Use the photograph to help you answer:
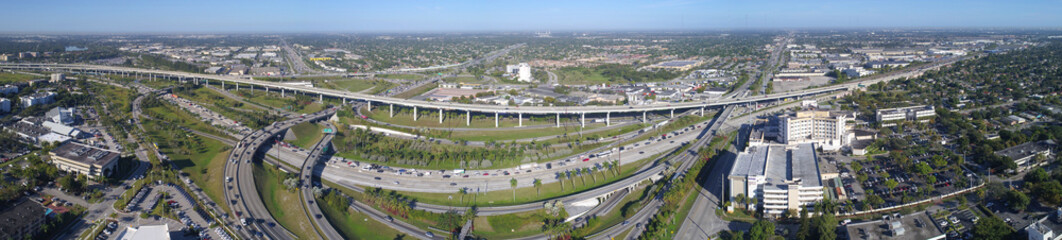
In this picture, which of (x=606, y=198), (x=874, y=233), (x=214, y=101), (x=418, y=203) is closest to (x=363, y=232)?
(x=418, y=203)

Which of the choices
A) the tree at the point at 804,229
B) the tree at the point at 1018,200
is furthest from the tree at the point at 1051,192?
the tree at the point at 804,229

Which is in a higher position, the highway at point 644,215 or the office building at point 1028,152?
the office building at point 1028,152

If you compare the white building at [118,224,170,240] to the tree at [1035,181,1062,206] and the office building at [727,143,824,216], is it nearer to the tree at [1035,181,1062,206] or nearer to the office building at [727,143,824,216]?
the office building at [727,143,824,216]

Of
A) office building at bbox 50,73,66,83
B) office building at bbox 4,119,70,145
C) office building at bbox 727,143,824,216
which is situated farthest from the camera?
office building at bbox 50,73,66,83

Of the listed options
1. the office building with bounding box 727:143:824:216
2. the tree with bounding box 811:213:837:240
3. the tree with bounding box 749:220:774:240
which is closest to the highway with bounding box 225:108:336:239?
the tree with bounding box 749:220:774:240

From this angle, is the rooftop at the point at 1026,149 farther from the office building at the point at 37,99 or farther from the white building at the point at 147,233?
the office building at the point at 37,99

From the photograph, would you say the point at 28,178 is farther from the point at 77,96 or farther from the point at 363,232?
the point at 77,96
